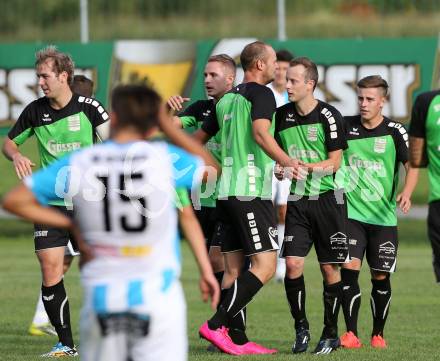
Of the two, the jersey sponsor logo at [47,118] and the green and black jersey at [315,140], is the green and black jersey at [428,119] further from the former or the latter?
the jersey sponsor logo at [47,118]

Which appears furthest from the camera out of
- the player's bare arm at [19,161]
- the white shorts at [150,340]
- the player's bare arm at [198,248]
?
the player's bare arm at [19,161]

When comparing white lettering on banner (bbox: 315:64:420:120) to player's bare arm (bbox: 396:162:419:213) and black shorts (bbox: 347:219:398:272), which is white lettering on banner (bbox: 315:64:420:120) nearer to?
black shorts (bbox: 347:219:398:272)

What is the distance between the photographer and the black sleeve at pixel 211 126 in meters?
9.62

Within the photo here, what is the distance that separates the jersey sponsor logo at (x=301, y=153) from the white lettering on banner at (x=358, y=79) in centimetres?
1117

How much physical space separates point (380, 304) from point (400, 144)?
4.67 ft

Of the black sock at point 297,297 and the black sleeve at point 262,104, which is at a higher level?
the black sleeve at point 262,104

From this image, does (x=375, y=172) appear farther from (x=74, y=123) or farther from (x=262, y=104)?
(x=74, y=123)

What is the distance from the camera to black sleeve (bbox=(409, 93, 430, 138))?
7.87 meters

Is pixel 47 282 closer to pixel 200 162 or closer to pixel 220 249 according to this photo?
pixel 220 249

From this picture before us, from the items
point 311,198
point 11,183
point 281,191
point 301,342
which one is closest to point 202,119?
point 311,198

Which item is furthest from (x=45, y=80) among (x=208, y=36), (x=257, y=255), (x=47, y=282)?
(x=208, y=36)

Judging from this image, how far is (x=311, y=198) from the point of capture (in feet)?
31.1

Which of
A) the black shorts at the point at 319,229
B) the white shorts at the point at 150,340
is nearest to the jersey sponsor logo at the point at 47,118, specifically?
the black shorts at the point at 319,229

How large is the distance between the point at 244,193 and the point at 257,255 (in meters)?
0.52
